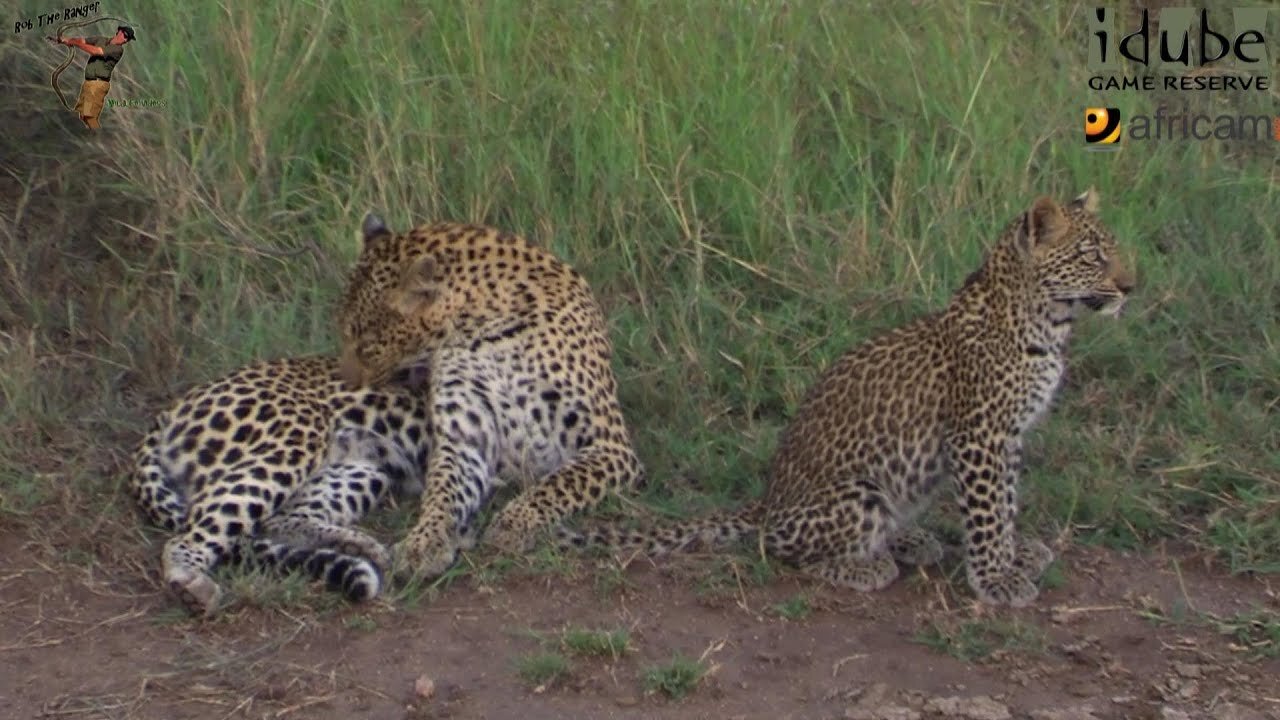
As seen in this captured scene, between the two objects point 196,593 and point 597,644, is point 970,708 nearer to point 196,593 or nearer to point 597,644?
point 597,644

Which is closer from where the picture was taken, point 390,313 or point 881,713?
point 881,713

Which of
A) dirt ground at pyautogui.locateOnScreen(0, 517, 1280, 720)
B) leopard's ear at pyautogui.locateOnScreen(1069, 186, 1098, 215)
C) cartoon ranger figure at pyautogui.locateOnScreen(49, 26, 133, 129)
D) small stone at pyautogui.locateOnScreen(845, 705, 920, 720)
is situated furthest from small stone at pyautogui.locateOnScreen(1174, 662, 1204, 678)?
cartoon ranger figure at pyautogui.locateOnScreen(49, 26, 133, 129)

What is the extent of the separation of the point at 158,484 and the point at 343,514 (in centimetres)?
66

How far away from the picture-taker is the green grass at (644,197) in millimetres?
7383

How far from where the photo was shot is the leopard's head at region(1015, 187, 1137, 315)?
20.2ft

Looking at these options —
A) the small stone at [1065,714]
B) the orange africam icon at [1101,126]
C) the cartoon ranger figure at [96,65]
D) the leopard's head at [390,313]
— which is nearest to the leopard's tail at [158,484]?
the leopard's head at [390,313]

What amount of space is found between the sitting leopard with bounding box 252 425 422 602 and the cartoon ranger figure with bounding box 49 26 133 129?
2.25m

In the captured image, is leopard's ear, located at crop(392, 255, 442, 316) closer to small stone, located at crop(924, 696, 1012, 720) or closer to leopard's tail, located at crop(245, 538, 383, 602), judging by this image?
leopard's tail, located at crop(245, 538, 383, 602)

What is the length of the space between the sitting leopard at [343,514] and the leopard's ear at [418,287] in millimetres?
524

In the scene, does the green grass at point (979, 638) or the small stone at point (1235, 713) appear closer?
the small stone at point (1235, 713)

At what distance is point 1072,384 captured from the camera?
7.39 meters

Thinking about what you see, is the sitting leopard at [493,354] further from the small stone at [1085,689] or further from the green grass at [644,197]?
the small stone at [1085,689]

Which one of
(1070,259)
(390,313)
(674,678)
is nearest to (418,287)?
(390,313)

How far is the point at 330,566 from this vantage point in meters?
6.09
